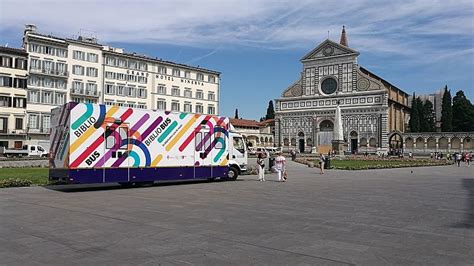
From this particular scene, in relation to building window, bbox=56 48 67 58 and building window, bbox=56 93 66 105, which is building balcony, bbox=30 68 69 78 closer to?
building window, bbox=56 48 67 58

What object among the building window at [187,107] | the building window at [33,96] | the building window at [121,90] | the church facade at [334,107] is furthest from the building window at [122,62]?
the church facade at [334,107]

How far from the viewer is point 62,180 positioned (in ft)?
58.9

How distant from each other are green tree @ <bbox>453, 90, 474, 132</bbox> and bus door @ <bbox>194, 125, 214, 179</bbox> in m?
93.1

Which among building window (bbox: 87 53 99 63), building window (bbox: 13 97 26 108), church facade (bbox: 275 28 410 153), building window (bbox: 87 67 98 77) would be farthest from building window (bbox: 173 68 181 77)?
church facade (bbox: 275 28 410 153)

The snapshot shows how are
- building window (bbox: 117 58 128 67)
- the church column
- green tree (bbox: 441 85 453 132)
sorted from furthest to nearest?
the church column → green tree (bbox: 441 85 453 132) → building window (bbox: 117 58 128 67)

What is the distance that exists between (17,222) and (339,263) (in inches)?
297

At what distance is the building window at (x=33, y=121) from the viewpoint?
64281mm

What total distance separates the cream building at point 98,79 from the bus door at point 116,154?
5160 centimetres

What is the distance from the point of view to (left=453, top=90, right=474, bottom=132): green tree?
325 feet

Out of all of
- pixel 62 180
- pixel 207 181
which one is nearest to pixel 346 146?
pixel 207 181

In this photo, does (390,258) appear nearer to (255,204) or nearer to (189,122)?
(255,204)

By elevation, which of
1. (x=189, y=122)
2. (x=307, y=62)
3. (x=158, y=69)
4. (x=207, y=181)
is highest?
(x=307, y=62)

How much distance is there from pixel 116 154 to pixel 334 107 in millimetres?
89911

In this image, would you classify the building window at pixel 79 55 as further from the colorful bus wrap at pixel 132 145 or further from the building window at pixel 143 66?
the colorful bus wrap at pixel 132 145
